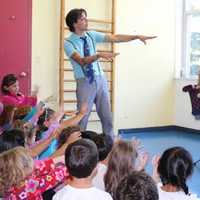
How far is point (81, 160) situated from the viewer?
5.24 feet

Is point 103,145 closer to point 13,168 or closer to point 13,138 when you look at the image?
point 13,138

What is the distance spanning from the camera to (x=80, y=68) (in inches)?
144

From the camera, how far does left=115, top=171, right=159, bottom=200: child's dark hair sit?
1.33 meters

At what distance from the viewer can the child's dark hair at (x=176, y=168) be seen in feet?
5.64

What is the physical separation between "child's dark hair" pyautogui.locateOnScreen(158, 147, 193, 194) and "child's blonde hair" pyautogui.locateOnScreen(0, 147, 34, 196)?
1.90 ft

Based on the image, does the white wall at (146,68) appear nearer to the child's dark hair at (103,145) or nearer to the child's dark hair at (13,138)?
the child's dark hair at (103,145)

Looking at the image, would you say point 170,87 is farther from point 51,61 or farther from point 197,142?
point 51,61

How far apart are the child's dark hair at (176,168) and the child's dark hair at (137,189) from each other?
366 millimetres

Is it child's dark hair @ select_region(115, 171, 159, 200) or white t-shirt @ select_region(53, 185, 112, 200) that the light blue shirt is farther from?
child's dark hair @ select_region(115, 171, 159, 200)

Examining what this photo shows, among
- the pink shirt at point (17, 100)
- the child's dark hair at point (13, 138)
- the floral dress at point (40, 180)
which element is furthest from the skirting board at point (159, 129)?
the floral dress at point (40, 180)

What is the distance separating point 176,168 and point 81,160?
0.43 metres

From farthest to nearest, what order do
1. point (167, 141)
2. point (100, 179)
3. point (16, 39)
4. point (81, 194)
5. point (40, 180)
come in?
1. point (167, 141)
2. point (16, 39)
3. point (100, 179)
4. point (40, 180)
5. point (81, 194)

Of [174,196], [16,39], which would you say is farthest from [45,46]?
[174,196]

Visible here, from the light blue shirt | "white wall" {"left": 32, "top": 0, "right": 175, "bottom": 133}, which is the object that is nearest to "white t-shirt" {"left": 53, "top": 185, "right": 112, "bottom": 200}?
the light blue shirt
